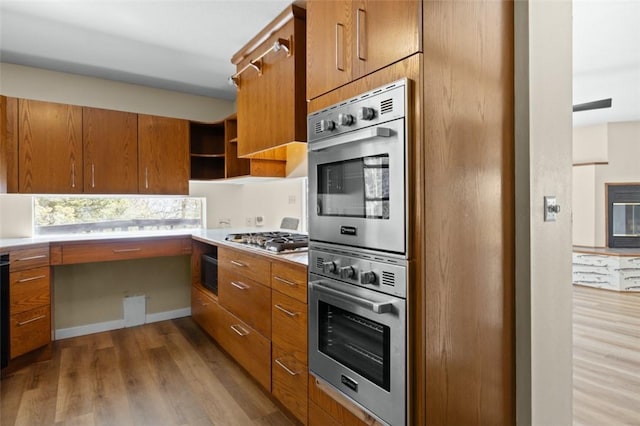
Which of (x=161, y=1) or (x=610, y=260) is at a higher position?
(x=161, y=1)

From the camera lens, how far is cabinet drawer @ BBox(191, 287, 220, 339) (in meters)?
3.03

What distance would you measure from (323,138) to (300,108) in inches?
26.7

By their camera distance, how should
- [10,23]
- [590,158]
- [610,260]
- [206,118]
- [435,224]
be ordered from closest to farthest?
[435,224]
[10,23]
[206,118]
[610,260]
[590,158]

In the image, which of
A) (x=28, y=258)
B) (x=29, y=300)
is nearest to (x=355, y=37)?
(x=28, y=258)

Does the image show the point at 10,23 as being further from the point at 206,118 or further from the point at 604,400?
the point at 604,400

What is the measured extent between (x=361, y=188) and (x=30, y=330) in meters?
2.87

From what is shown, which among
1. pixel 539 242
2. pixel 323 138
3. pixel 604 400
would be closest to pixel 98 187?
pixel 323 138

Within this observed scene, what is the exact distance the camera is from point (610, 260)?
532cm

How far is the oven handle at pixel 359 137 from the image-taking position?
4.12ft

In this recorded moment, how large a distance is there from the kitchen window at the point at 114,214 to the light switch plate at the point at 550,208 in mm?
3510

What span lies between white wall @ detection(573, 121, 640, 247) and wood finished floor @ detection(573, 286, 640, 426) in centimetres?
151

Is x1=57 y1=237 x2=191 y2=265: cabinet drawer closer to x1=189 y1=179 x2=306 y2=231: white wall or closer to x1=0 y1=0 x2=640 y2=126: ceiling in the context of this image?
x1=189 y1=179 x2=306 y2=231: white wall

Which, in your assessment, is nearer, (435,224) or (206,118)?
(435,224)

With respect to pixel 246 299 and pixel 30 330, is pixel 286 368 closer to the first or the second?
pixel 246 299
